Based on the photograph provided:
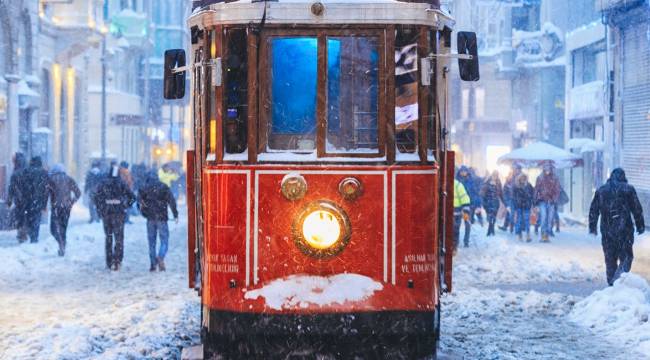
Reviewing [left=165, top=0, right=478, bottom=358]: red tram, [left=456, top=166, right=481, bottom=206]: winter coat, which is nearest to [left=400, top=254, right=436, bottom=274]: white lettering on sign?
[left=165, top=0, right=478, bottom=358]: red tram

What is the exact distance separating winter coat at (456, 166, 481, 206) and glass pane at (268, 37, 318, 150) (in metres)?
14.8

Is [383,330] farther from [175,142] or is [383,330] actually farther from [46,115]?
[175,142]

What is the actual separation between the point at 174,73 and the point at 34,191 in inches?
517

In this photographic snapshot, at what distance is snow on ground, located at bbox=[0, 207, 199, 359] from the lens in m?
9.66

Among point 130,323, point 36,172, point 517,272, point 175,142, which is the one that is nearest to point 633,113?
point 517,272

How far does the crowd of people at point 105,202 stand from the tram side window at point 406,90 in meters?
9.12

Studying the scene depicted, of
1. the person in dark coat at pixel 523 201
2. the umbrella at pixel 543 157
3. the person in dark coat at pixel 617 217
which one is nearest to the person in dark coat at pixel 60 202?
the person in dark coat at pixel 617 217

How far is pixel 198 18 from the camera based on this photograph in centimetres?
779

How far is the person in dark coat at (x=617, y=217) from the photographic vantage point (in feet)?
45.7

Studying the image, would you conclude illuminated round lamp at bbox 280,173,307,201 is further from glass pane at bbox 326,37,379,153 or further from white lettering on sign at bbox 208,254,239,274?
white lettering on sign at bbox 208,254,239,274

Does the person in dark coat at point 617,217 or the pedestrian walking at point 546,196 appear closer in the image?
the person in dark coat at point 617,217

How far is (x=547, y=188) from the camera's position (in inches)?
939

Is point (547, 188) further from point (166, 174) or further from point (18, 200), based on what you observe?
point (166, 174)

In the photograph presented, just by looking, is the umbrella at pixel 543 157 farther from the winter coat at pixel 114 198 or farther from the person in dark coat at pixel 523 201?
the winter coat at pixel 114 198
